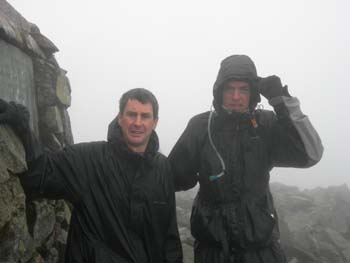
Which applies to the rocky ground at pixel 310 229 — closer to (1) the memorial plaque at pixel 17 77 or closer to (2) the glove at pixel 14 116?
(1) the memorial plaque at pixel 17 77

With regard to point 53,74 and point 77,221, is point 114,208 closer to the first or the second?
point 77,221

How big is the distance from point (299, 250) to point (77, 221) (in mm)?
15924

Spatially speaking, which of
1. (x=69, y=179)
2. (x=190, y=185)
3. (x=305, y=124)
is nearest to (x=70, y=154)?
(x=69, y=179)

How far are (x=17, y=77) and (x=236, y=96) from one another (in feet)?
13.4

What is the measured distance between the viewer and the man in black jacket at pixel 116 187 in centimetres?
454

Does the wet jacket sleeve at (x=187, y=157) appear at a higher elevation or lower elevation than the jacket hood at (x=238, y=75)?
lower

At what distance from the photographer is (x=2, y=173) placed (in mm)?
4379

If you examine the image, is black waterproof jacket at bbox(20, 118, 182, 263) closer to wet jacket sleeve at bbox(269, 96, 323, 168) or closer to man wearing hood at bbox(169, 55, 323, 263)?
man wearing hood at bbox(169, 55, 323, 263)

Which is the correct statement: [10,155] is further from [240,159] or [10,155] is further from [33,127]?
[240,159]

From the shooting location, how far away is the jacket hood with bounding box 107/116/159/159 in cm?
502

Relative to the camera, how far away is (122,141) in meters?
5.05

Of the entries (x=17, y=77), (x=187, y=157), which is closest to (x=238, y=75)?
(x=187, y=157)

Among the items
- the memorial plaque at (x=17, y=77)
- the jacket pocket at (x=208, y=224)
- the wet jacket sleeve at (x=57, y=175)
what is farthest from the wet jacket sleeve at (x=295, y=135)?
the memorial plaque at (x=17, y=77)

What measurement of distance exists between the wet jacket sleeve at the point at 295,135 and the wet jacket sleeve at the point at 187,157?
1350 mm
